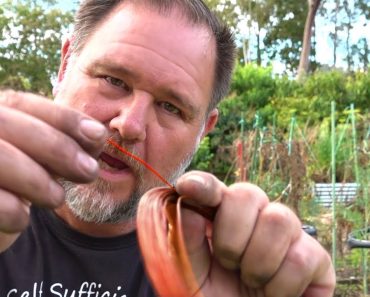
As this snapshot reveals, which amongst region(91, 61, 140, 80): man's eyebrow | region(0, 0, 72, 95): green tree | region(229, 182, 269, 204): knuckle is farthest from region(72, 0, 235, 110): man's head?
region(0, 0, 72, 95): green tree

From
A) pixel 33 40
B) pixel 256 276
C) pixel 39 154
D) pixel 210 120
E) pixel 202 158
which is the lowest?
pixel 256 276

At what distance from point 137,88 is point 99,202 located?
0.35 metres

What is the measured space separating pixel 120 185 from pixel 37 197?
0.74m

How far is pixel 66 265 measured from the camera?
5.15ft

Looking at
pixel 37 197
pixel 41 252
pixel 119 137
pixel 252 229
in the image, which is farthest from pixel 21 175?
pixel 41 252

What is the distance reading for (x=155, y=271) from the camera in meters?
0.79

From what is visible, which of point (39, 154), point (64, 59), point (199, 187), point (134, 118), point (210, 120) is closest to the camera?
point (39, 154)

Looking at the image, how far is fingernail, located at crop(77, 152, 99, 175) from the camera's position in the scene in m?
0.83

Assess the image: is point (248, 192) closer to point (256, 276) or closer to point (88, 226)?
point (256, 276)

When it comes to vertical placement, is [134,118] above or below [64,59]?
below

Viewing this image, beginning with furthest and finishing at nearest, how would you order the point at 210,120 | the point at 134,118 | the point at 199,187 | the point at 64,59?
the point at 210,120 → the point at 64,59 → the point at 134,118 → the point at 199,187

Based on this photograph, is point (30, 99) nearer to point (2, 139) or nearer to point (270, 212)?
point (2, 139)

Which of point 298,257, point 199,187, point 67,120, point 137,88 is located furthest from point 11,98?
point 137,88

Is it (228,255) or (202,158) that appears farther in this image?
(202,158)
